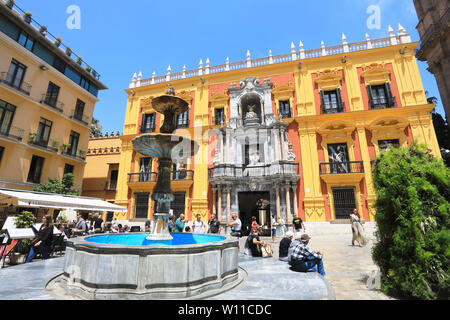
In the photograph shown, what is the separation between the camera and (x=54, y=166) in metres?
16.5

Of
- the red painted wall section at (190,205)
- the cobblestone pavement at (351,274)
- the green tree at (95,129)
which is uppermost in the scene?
the green tree at (95,129)

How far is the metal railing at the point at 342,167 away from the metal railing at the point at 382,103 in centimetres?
422

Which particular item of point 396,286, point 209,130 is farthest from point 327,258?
point 209,130

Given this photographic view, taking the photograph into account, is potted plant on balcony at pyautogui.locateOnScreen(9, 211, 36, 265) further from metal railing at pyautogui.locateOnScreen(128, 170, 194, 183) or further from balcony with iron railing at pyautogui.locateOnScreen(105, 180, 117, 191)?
balcony with iron railing at pyautogui.locateOnScreen(105, 180, 117, 191)

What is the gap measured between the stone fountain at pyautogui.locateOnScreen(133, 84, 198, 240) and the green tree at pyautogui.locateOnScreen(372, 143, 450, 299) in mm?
4344

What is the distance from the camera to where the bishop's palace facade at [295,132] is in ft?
44.8

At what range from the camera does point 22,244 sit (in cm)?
641

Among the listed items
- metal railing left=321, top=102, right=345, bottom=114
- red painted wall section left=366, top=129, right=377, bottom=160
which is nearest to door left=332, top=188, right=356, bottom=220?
red painted wall section left=366, top=129, right=377, bottom=160

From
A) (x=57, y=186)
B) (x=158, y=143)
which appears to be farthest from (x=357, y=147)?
(x=57, y=186)

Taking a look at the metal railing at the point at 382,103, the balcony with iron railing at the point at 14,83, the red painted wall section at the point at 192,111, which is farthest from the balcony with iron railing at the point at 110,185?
the metal railing at the point at 382,103

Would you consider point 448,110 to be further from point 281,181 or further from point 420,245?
point 420,245

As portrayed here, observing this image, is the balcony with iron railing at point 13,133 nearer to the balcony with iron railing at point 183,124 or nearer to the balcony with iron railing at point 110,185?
the balcony with iron railing at point 110,185

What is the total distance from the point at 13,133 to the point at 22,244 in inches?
458
